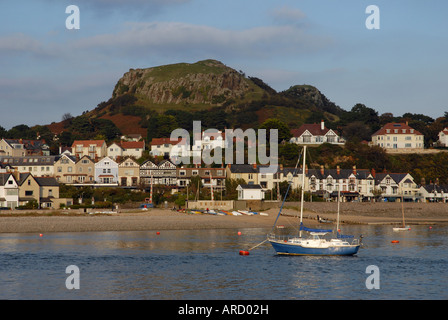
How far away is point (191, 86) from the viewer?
187625 millimetres

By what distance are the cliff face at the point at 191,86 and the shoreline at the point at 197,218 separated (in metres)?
99.5

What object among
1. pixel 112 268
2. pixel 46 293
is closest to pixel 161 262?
pixel 112 268

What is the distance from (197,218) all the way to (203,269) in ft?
109

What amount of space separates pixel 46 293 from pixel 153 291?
20.1 feet

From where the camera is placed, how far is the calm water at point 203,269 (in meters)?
33.2

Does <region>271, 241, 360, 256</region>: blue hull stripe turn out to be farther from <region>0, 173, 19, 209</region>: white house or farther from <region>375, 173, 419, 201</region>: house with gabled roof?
<region>375, 173, 419, 201</region>: house with gabled roof

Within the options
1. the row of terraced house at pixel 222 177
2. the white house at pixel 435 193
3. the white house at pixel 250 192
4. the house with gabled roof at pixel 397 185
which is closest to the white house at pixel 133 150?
the row of terraced house at pixel 222 177

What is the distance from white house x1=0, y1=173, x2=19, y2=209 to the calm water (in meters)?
22.4

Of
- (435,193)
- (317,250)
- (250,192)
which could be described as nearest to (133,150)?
(250,192)

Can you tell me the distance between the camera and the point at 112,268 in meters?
40.1

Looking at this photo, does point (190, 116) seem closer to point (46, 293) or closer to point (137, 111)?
point (137, 111)

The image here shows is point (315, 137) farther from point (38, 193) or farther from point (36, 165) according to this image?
point (38, 193)

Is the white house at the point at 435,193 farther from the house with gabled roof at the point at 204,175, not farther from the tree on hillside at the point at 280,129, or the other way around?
the house with gabled roof at the point at 204,175

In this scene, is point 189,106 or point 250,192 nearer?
point 250,192
